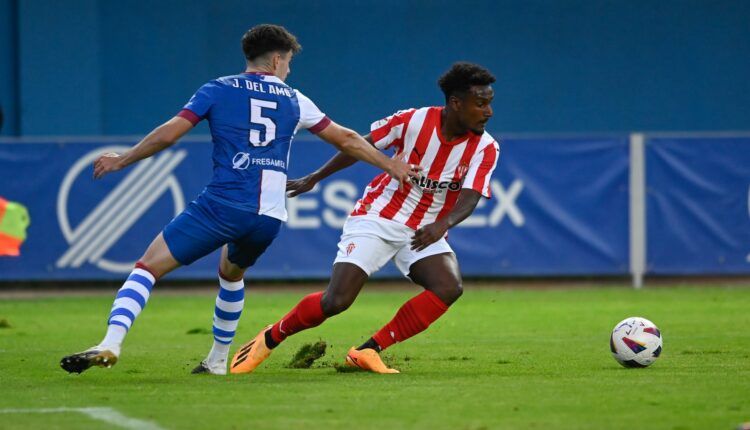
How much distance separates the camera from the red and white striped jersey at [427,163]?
858 cm

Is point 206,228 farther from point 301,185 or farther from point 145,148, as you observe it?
point 301,185

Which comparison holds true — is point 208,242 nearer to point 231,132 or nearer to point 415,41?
point 231,132

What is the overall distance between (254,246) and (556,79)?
12283mm

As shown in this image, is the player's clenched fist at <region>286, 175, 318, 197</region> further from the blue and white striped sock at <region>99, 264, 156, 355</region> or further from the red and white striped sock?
the blue and white striped sock at <region>99, 264, 156, 355</region>

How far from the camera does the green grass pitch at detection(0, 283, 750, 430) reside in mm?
6246

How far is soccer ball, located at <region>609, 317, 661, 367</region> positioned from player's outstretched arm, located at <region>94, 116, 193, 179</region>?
119 inches

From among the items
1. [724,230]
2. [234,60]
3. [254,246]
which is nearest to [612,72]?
[724,230]

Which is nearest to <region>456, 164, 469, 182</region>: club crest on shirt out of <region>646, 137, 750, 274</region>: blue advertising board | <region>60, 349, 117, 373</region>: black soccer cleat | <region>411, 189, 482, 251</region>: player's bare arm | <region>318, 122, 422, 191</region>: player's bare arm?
<region>411, 189, 482, 251</region>: player's bare arm

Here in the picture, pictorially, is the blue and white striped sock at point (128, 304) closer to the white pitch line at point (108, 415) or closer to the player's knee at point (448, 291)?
the white pitch line at point (108, 415)

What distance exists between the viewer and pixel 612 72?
64.5 feet

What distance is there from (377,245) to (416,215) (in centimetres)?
35

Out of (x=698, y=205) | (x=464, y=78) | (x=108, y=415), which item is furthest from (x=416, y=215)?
(x=698, y=205)

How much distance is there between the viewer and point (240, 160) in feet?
25.9

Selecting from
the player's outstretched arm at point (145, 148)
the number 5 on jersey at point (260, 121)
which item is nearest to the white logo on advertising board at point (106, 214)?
the number 5 on jersey at point (260, 121)
